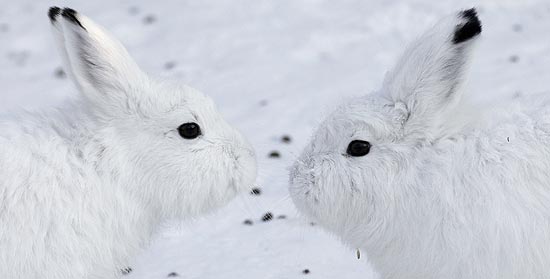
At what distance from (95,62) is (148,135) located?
41cm

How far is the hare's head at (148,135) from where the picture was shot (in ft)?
14.9

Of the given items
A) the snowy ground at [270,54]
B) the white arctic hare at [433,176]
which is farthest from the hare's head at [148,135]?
the snowy ground at [270,54]

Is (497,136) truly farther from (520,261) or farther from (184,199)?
(184,199)

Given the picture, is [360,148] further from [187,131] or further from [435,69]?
[187,131]

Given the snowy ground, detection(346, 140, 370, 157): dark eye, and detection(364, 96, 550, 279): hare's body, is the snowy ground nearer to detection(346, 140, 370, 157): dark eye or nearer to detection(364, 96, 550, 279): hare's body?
detection(346, 140, 370, 157): dark eye

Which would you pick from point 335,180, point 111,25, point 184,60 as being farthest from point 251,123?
point 335,180

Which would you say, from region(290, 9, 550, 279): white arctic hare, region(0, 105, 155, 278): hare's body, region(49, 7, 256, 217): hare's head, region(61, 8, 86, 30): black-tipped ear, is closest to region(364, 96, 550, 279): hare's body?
region(290, 9, 550, 279): white arctic hare

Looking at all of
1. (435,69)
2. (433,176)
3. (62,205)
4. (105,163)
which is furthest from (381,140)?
(62,205)

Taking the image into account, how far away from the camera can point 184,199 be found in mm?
4648

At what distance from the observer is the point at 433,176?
4.31 meters

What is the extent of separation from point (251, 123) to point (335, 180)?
2873 mm

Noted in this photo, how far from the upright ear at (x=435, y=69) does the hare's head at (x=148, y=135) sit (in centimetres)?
85

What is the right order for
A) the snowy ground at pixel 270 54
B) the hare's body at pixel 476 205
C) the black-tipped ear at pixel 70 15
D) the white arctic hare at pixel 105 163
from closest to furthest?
the hare's body at pixel 476 205, the white arctic hare at pixel 105 163, the black-tipped ear at pixel 70 15, the snowy ground at pixel 270 54

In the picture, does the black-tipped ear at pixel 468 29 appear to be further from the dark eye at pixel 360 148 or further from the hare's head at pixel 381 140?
the dark eye at pixel 360 148
